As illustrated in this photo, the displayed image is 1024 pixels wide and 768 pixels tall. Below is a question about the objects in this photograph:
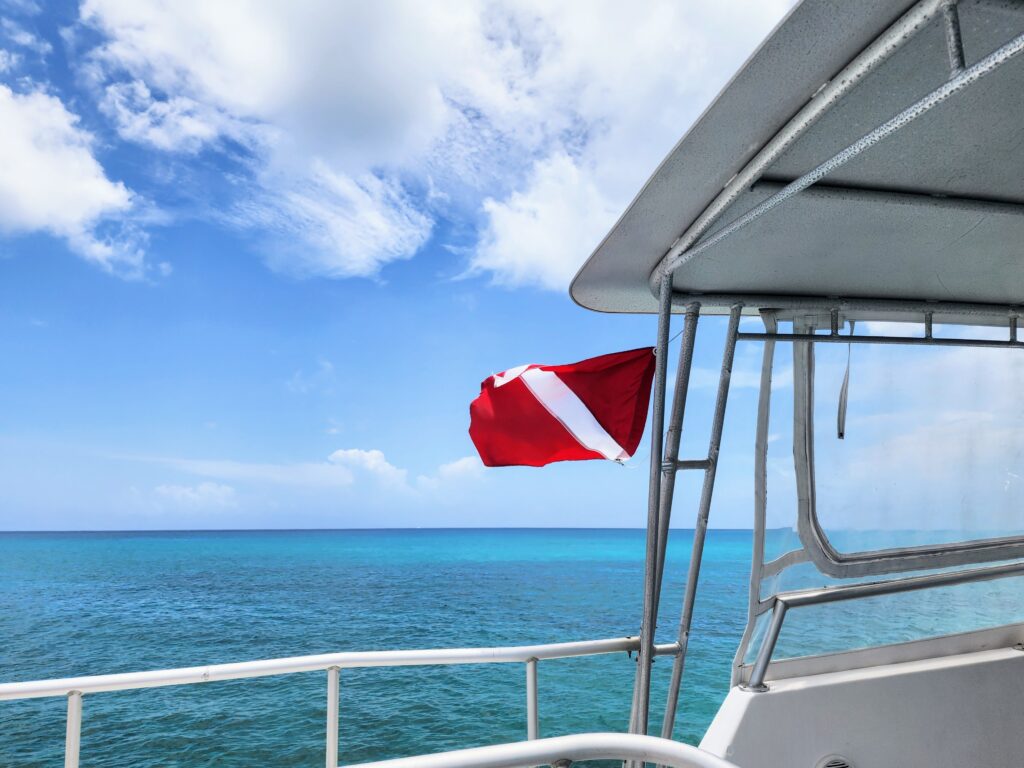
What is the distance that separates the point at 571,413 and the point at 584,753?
2.22 m

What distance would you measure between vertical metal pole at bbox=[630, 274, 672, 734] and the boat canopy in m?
0.14

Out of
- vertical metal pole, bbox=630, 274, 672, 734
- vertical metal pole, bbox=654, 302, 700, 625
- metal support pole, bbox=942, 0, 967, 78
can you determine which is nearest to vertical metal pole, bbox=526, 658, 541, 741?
vertical metal pole, bbox=630, 274, 672, 734

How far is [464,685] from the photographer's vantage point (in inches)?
766

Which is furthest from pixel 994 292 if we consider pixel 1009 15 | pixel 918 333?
pixel 1009 15

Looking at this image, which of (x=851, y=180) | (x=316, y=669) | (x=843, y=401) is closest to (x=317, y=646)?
(x=843, y=401)

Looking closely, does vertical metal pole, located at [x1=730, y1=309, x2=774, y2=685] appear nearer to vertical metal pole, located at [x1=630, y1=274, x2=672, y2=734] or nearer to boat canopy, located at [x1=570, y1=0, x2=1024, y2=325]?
boat canopy, located at [x1=570, y1=0, x2=1024, y2=325]

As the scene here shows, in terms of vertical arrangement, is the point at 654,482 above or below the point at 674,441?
below

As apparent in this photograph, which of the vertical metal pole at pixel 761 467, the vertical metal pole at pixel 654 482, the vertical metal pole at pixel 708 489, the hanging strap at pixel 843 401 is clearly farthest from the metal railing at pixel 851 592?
the hanging strap at pixel 843 401

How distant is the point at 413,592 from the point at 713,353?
45812mm

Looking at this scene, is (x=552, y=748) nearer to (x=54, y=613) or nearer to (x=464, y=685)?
(x=464, y=685)

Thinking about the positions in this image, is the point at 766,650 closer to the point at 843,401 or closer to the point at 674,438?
the point at 674,438

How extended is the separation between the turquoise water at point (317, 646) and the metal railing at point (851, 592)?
12.1 metres

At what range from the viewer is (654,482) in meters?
3.11

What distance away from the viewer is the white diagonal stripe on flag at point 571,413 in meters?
3.51
